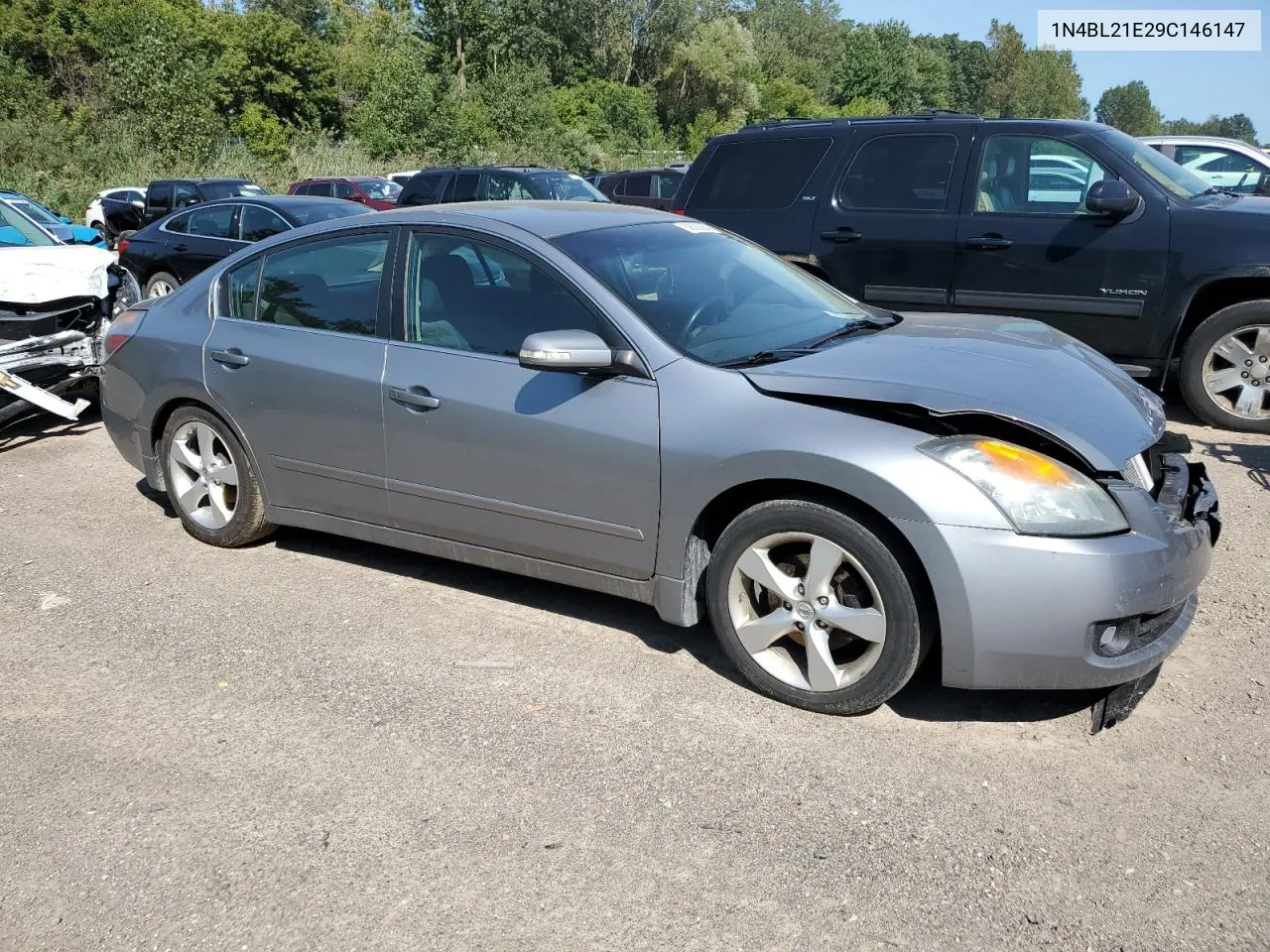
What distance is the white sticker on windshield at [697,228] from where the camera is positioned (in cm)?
507

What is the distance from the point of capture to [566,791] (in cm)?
346

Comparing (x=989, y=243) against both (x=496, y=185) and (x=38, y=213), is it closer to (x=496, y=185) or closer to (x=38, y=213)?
(x=496, y=185)

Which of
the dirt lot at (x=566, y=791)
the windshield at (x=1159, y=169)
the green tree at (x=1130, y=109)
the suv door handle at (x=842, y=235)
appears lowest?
the dirt lot at (x=566, y=791)

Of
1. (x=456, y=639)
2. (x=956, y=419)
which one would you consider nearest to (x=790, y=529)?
(x=956, y=419)

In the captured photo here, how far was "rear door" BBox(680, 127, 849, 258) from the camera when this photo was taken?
27.7ft

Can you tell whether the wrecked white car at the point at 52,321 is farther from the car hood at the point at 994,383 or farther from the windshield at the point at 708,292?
the car hood at the point at 994,383

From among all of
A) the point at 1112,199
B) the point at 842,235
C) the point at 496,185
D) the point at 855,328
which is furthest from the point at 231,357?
the point at 496,185

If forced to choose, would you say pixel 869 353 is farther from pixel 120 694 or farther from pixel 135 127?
pixel 135 127

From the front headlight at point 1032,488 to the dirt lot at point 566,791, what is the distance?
0.71 metres

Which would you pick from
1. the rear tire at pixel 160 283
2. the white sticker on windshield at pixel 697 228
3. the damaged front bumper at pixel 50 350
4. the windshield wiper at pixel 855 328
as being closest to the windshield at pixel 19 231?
the damaged front bumper at pixel 50 350

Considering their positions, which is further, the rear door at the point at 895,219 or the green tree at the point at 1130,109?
the green tree at the point at 1130,109

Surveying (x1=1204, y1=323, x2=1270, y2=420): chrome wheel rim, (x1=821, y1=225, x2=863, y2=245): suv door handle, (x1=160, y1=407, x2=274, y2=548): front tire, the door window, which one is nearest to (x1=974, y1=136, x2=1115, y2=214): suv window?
(x1=821, y1=225, x2=863, y2=245): suv door handle

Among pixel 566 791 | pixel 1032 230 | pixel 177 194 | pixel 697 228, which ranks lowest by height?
pixel 566 791

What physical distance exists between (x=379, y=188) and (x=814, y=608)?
922 inches
